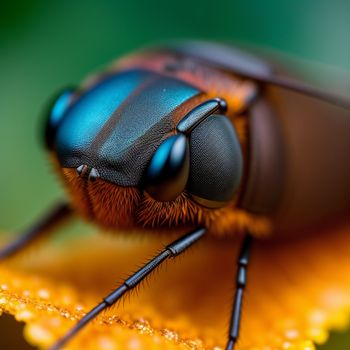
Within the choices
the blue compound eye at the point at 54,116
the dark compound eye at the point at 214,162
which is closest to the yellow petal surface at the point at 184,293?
the dark compound eye at the point at 214,162

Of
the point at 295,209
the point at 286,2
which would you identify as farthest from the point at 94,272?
the point at 286,2

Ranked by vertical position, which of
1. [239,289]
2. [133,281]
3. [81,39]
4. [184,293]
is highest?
[81,39]

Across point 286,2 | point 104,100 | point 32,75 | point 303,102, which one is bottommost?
point 104,100

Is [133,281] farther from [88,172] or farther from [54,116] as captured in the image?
[54,116]

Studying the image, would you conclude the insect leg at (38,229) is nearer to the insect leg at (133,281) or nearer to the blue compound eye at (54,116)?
the blue compound eye at (54,116)

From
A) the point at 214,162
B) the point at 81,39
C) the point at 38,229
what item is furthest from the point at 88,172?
the point at 81,39

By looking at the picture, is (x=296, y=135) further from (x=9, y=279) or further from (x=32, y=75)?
(x=32, y=75)
